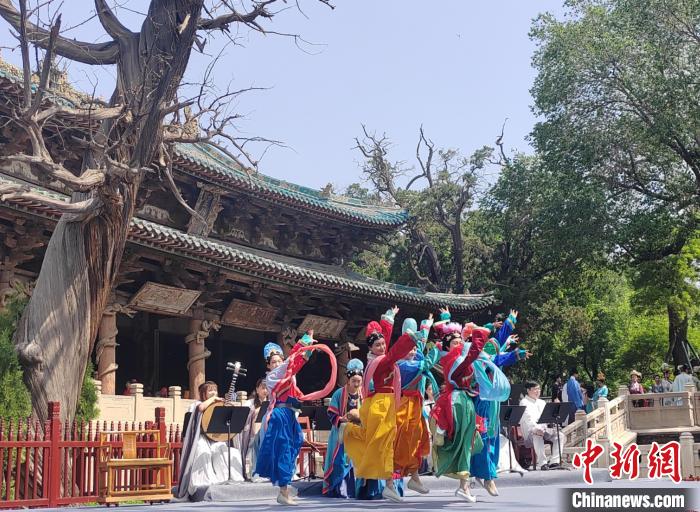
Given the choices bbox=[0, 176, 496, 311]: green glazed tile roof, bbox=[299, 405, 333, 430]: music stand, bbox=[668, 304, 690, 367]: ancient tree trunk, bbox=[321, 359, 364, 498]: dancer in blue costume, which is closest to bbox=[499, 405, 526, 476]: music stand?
bbox=[299, 405, 333, 430]: music stand

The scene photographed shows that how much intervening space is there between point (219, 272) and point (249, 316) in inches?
76.8

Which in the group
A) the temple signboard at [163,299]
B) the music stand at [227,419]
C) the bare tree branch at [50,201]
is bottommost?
the music stand at [227,419]

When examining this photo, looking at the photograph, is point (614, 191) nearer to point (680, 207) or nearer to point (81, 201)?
point (680, 207)

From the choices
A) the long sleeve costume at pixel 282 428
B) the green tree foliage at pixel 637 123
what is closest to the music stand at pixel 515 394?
the long sleeve costume at pixel 282 428

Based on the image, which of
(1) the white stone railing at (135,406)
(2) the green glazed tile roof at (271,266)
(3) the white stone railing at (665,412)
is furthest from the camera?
(3) the white stone railing at (665,412)

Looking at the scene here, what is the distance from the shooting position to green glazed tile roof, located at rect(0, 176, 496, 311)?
16.3 meters

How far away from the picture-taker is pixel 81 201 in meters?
12.0

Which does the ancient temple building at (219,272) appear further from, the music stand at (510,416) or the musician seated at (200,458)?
the musician seated at (200,458)

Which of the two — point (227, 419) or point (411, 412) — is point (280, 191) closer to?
point (227, 419)

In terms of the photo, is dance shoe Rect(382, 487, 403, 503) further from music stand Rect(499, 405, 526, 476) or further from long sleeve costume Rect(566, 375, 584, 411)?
long sleeve costume Rect(566, 375, 584, 411)

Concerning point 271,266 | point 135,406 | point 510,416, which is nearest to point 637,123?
point 271,266

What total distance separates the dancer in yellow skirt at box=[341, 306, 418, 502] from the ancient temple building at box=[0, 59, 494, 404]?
779 cm

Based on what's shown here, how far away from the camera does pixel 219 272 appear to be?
18.9 m

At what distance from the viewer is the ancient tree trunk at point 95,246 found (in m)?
11.7
